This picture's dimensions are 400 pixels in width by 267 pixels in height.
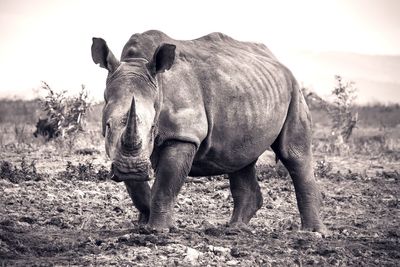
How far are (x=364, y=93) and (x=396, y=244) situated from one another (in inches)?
4634

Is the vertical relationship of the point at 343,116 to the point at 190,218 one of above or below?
above

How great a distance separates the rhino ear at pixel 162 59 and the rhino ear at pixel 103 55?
30 cm

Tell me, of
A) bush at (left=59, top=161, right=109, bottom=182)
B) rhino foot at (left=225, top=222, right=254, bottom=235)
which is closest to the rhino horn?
rhino foot at (left=225, top=222, right=254, bottom=235)

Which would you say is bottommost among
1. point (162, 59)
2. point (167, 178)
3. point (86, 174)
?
point (86, 174)

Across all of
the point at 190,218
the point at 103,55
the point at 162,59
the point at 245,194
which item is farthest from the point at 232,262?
the point at 190,218

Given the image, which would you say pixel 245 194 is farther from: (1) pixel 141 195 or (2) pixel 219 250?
(2) pixel 219 250

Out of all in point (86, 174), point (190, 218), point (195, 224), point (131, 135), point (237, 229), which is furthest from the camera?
point (86, 174)

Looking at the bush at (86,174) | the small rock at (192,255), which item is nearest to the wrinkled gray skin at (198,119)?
the small rock at (192,255)

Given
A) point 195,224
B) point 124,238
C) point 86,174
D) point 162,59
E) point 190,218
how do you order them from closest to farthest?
point 124,238, point 162,59, point 195,224, point 190,218, point 86,174

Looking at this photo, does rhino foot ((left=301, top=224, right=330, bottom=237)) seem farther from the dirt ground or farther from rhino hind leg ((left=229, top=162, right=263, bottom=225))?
rhino hind leg ((left=229, top=162, right=263, bottom=225))

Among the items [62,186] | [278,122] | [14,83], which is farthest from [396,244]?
[14,83]

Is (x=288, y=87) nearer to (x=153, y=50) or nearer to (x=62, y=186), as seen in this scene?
(x=153, y=50)

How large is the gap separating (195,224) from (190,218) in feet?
1.14

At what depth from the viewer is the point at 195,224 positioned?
8750mm
